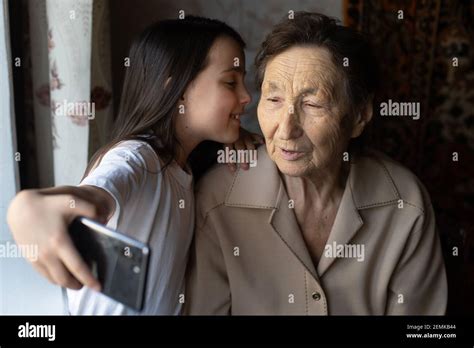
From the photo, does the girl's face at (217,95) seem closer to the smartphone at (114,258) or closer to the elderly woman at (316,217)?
the elderly woman at (316,217)

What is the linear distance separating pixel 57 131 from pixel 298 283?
21.0 inches

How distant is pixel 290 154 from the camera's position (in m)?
1.22

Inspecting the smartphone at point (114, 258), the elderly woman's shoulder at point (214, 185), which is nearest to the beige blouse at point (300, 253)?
the elderly woman's shoulder at point (214, 185)

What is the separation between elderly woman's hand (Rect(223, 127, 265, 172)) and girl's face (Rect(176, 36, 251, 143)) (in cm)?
5

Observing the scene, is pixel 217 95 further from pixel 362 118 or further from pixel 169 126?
pixel 362 118

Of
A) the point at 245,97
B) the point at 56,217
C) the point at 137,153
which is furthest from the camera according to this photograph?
the point at 245,97

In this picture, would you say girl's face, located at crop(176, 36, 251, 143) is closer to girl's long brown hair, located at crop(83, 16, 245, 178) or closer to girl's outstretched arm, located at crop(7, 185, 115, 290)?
girl's long brown hair, located at crop(83, 16, 245, 178)

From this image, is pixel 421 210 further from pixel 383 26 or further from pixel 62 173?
pixel 62 173

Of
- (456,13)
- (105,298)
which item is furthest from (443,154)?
(105,298)

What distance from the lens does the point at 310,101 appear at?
119 cm

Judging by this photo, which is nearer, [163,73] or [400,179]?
[163,73]

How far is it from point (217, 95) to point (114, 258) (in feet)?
1.16

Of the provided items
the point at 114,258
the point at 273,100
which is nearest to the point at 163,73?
the point at 273,100

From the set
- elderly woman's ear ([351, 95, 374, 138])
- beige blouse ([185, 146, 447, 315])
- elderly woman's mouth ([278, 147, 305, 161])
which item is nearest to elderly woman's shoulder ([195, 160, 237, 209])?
beige blouse ([185, 146, 447, 315])
